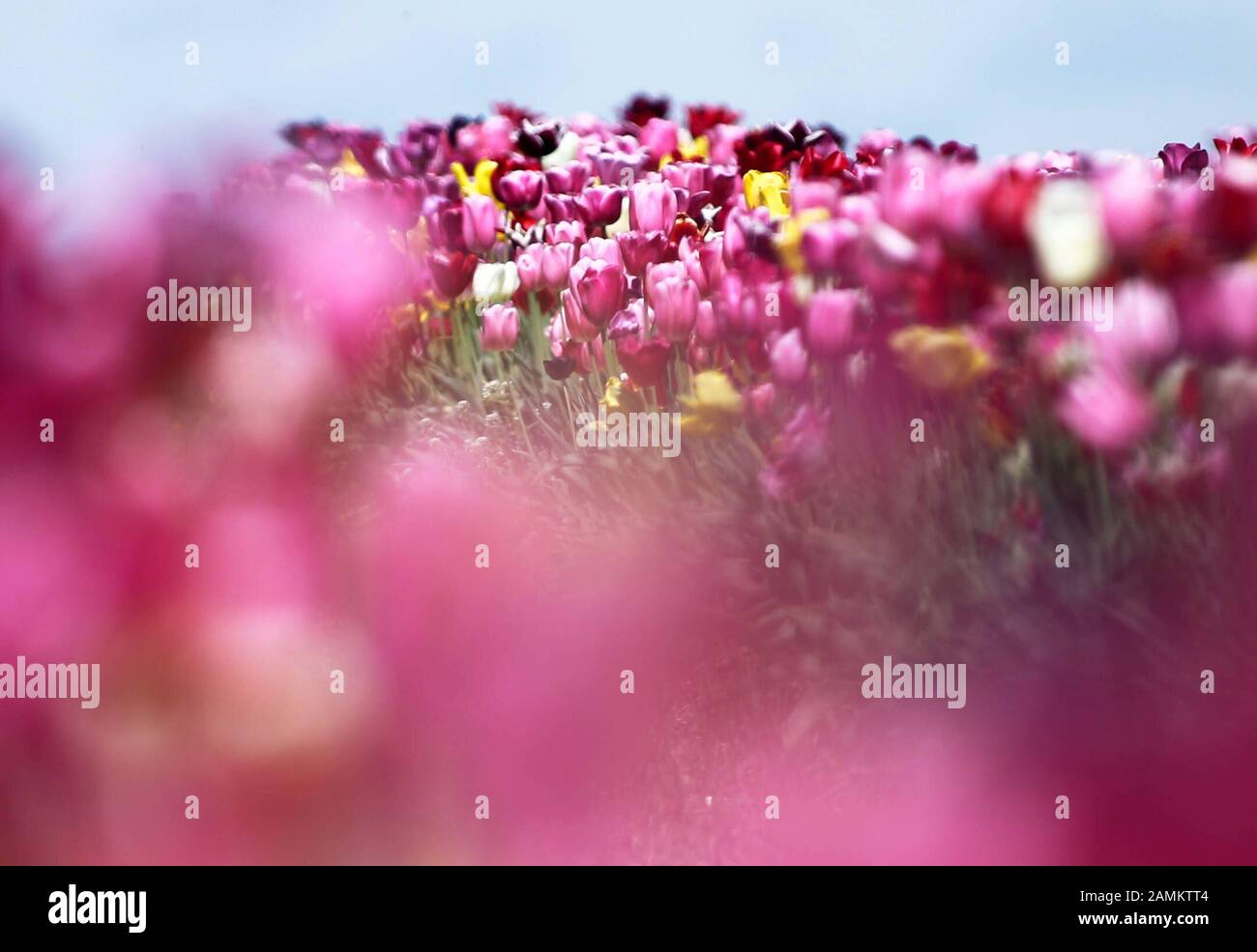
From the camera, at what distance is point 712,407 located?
9.03 feet

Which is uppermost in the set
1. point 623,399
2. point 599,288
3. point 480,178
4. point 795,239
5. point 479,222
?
point 480,178

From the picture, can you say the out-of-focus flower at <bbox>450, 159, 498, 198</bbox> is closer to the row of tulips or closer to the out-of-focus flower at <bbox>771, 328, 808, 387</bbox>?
the row of tulips

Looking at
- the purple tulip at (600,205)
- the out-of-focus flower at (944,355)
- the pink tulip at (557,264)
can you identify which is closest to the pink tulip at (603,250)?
the pink tulip at (557,264)

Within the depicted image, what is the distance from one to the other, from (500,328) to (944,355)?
1.67m

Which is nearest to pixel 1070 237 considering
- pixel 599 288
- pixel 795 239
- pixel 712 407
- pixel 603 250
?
pixel 795 239

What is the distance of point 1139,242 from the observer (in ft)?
6.84

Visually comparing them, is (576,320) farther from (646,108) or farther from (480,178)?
(646,108)

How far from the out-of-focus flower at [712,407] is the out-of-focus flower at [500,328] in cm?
96

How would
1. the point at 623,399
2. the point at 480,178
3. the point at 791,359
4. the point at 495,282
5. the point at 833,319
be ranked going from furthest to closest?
1. the point at 480,178
2. the point at 495,282
3. the point at 623,399
4. the point at 791,359
5. the point at 833,319

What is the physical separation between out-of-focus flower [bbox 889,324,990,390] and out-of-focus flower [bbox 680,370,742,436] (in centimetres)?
52

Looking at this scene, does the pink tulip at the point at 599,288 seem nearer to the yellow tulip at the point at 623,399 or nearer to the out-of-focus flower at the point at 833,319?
the yellow tulip at the point at 623,399
